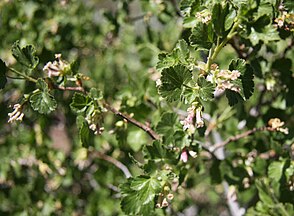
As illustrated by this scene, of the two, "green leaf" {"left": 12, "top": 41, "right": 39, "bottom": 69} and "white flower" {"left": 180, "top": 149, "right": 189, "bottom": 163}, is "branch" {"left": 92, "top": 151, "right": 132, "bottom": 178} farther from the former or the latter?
"green leaf" {"left": 12, "top": 41, "right": 39, "bottom": 69}

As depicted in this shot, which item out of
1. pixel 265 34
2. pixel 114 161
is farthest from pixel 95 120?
pixel 114 161

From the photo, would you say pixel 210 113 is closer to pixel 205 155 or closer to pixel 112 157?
pixel 205 155

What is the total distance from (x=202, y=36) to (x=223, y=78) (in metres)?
0.09

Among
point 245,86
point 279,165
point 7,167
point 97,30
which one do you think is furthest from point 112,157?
point 245,86

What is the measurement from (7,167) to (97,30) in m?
0.62

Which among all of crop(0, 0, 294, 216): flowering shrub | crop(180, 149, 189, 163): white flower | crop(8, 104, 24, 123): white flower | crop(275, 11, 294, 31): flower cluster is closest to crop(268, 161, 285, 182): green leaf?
crop(0, 0, 294, 216): flowering shrub

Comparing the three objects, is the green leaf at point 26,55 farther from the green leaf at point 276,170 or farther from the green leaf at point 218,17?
the green leaf at point 276,170

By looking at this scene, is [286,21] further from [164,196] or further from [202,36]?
[164,196]

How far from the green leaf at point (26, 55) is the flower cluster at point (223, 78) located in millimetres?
376

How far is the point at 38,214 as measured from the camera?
1.60 m

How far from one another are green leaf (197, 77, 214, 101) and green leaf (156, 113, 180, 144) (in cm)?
23

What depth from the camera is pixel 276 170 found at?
1121mm

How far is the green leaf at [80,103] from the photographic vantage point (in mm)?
961

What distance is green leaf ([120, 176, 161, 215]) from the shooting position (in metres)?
0.93
